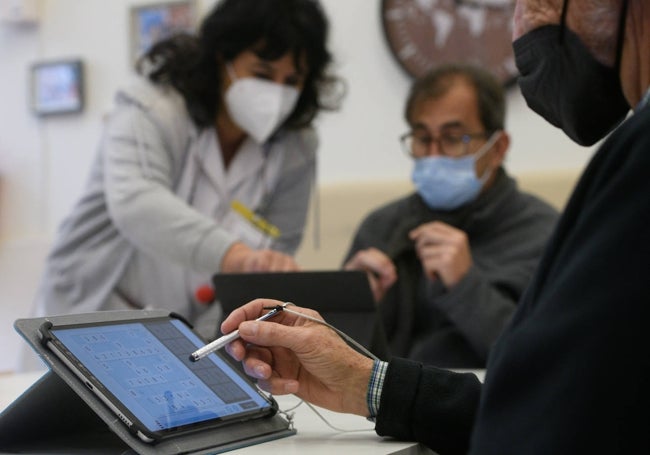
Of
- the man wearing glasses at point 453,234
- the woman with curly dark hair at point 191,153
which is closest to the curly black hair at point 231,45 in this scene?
the woman with curly dark hair at point 191,153

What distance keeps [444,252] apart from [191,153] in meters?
0.66

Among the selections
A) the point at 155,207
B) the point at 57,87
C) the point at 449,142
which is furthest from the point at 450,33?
the point at 57,87

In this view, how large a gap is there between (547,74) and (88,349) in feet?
1.84

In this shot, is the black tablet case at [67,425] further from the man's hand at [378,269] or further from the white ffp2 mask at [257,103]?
the white ffp2 mask at [257,103]

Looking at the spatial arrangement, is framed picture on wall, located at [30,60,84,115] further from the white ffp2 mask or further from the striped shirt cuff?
the striped shirt cuff

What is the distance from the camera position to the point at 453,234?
6.93 feet

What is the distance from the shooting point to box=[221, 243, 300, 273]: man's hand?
6.15ft

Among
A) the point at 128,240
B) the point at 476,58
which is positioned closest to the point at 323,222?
the point at 476,58

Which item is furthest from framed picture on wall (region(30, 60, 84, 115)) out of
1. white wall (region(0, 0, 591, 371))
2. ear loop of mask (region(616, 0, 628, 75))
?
ear loop of mask (region(616, 0, 628, 75))

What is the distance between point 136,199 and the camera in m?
2.09

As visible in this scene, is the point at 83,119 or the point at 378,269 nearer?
A: the point at 378,269

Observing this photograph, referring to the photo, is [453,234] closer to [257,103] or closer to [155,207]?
[257,103]

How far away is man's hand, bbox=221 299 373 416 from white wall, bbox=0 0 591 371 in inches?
83.4

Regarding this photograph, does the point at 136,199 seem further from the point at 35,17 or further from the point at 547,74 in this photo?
the point at 35,17
